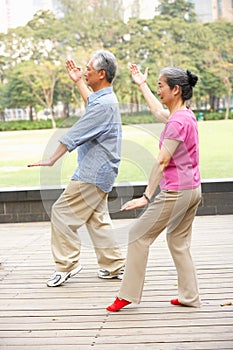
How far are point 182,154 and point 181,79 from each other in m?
0.37

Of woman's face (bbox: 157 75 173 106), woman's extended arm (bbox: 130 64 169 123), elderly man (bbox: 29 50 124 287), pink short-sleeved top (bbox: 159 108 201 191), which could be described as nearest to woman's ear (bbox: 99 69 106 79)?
elderly man (bbox: 29 50 124 287)

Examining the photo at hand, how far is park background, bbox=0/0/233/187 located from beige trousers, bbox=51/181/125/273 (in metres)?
14.1

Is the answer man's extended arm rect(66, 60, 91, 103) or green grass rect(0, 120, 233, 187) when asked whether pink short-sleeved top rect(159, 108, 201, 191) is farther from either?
green grass rect(0, 120, 233, 187)

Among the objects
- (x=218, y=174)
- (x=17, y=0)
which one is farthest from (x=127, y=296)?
(x=17, y=0)

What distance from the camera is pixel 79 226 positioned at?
432 centimetres

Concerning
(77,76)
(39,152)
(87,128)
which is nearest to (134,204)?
(87,128)

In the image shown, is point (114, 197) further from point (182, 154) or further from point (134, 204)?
point (134, 204)

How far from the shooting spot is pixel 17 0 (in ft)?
60.2

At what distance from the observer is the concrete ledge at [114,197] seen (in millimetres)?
6934

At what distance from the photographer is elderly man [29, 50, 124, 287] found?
413 centimetres

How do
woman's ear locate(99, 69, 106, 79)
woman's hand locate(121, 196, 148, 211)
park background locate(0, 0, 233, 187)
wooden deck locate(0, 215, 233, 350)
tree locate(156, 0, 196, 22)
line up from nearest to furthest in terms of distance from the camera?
wooden deck locate(0, 215, 233, 350), woman's hand locate(121, 196, 148, 211), woman's ear locate(99, 69, 106, 79), park background locate(0, 0, 233, 187), tree locate(156, 0, 196, 22)

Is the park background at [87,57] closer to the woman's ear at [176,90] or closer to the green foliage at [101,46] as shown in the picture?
the green foliage at [101,46]

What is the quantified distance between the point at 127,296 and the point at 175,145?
787mm

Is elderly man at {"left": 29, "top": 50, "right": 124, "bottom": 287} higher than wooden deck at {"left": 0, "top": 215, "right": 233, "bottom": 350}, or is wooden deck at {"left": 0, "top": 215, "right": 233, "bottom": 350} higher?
elderly man at {"left": 29, "top": 50, "right": 124, "bottom": 287}
